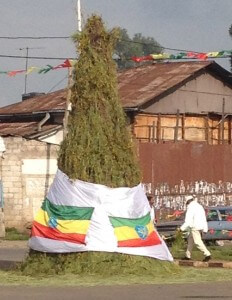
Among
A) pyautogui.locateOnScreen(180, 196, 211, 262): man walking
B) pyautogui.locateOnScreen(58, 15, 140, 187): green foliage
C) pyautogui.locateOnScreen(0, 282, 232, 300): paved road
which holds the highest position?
pyautogui.locateOnScreen(58, 15, 140, 187): green foliage

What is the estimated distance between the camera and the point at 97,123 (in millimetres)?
17766

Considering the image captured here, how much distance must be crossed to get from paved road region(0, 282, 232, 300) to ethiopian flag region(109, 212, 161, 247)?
63.0 inches

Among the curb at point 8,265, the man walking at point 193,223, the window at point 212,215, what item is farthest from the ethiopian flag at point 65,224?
the window at point 212,215

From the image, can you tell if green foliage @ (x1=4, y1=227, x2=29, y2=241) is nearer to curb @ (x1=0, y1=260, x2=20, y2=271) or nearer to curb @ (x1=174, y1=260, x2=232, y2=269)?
curb @ (x1=0, y1=260, x2=20, y2=271)

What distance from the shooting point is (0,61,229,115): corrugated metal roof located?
1534 inches

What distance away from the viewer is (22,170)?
113ft

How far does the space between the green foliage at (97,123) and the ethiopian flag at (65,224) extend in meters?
0.63

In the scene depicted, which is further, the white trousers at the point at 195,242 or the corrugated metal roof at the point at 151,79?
the corrugated metal roof at the point at 151,79

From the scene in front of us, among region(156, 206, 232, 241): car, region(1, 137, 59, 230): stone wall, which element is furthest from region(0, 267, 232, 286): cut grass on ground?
region(1, 137, 59, 230): stone wall

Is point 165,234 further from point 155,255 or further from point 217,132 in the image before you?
point 217,132

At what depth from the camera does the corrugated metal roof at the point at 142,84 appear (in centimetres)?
3897

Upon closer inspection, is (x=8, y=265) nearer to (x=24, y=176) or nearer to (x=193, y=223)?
(x=193, y=223)

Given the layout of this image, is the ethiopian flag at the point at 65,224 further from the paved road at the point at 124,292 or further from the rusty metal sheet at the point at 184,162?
the rusty metal sheet at the point at 184,162

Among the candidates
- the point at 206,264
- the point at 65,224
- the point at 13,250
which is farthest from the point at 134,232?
the point at 13,250
